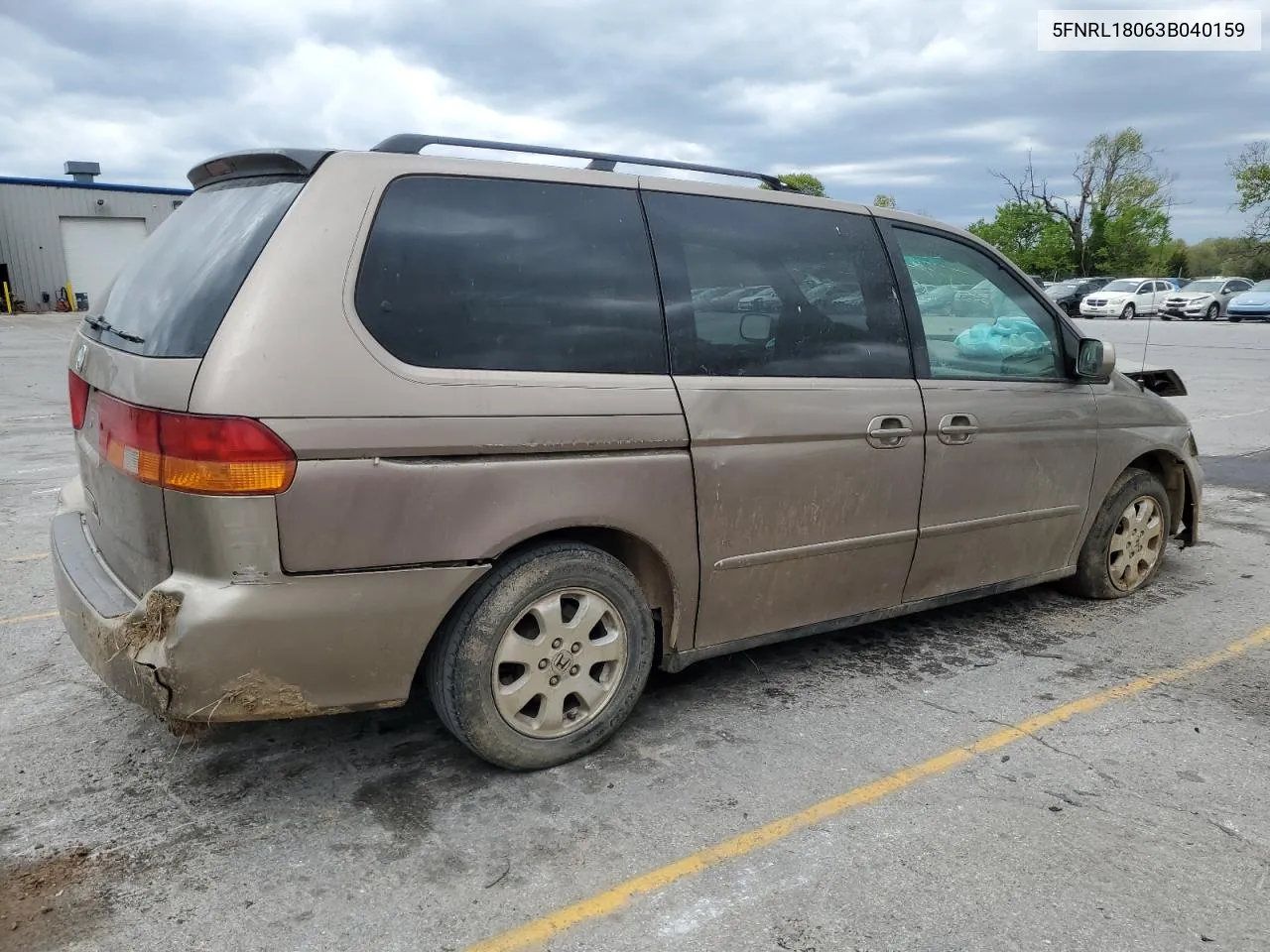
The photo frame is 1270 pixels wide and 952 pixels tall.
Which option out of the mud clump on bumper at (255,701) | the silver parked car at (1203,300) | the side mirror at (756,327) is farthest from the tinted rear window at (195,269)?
the silver parked car at (1203,300)

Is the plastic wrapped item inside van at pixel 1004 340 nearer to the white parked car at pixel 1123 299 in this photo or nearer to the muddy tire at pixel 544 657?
the muddy tire at pixel 544 657

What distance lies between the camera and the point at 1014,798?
2928 mm

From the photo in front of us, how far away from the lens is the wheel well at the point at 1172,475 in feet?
16.0

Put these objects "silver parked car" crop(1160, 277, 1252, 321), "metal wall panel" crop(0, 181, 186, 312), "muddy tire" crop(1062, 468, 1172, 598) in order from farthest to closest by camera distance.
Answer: "metal wall panel" crop(0, 181, 186, 312) < "silver parked car" crop(1160, 277, 1252, 321) < "muddy tire" crop(1062, 468, 1172, 598)

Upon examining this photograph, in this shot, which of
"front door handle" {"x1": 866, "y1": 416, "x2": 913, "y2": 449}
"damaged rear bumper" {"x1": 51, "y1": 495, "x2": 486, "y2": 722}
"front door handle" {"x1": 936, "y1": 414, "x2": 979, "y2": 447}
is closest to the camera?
"damaged rear bumper" {"x1": 51, "y1": 495, "x2": 486, "y2": 722}

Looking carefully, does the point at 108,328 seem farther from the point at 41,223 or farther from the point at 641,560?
the point at 41,223

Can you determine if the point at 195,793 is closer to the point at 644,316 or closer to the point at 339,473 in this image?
the point at 339,473

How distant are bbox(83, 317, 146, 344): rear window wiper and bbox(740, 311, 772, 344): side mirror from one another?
73.2 inches

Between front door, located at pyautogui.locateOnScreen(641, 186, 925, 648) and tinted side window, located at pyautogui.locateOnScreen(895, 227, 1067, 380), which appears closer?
front door, located at pyautogui.locateOnScreen(641, 186, 925, 648)

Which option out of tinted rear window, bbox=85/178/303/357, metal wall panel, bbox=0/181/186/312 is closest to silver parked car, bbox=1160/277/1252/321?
tinted rear window, bbox=85/178/303/357

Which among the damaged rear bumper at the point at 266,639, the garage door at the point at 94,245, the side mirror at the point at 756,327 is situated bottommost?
the damaged rear bumper at the point at 266,639

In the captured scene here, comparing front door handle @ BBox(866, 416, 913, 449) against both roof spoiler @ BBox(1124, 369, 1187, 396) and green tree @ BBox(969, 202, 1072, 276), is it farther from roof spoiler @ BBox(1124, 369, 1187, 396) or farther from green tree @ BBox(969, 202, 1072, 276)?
green tree @ BBox(969, 202, 1072, 276)

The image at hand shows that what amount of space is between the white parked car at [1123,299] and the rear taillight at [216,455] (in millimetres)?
36379

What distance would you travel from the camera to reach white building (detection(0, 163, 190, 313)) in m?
35.8
